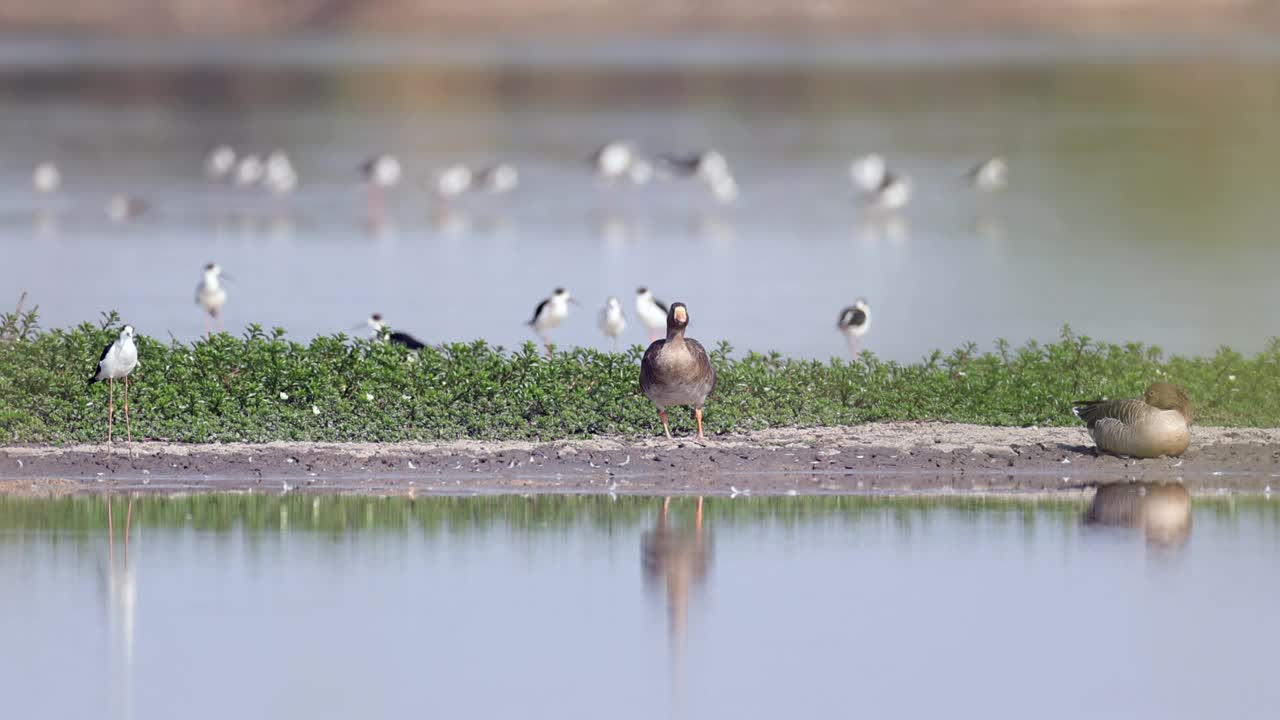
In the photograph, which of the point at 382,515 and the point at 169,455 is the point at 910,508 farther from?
the point at 169,455

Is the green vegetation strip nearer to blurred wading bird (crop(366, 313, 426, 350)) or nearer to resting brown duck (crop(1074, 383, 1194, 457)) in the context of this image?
blurred wading bird (crop(366, 313, 426, 350))

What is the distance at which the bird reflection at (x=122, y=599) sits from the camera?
10.7 metres

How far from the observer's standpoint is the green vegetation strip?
637 inches

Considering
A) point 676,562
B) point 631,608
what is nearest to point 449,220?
point 676,562

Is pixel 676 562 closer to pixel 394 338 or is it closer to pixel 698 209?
pixel 394 338

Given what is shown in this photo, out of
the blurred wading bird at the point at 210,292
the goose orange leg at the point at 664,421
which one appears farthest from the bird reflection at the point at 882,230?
the goose orange leg at the point at 664,421

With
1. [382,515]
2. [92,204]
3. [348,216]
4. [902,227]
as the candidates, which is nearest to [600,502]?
[382,515]

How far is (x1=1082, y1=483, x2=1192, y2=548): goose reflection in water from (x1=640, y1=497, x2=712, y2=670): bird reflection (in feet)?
8.17

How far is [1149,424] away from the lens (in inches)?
604

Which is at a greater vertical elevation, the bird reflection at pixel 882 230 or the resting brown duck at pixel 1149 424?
the bird reflection at pixel 882 230

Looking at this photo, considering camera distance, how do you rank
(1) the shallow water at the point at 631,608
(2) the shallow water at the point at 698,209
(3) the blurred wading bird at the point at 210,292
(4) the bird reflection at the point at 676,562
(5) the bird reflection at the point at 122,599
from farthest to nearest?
1. (2) the shallow water at the point at 698,209
2. (3) the blurred wading bird at the point at 210,292
3. (4) the bird reflection at the point at 676,562
4. (5) the bird reflection at the point at 122,599
5. (1) the shallow water at the point at 631,608

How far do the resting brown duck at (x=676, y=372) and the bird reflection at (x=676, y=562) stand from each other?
63.1 inches

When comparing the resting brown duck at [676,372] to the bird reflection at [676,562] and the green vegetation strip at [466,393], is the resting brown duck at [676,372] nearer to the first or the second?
the green vegetation strip at [466,393]

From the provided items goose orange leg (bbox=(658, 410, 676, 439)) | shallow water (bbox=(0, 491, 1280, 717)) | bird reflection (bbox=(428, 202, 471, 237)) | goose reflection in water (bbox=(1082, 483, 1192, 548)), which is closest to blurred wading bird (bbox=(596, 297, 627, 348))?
goose orange leg (bbox=(658, 410, 676, 439))
